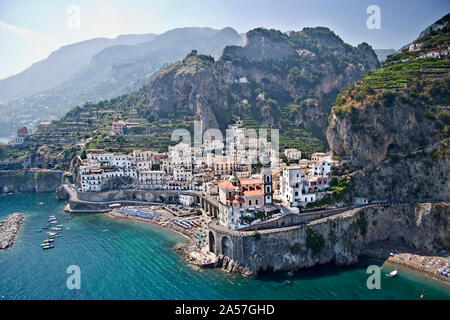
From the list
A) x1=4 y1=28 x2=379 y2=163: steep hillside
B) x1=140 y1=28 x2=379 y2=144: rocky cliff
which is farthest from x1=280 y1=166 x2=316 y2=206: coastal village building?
x1=140 y1=28 x2=379 y2=144: rocky cliff

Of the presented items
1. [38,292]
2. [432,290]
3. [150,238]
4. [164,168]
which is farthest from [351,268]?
[164,168]

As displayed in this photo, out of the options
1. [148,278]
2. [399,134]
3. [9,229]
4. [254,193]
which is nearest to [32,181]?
[9,229]

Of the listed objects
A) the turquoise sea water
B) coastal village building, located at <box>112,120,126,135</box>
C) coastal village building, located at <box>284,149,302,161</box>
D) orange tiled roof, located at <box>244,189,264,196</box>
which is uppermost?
coastal village building, located at <box>112,120,126,135</box>

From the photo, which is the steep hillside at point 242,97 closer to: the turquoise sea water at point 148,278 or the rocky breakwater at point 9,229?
the rocky breakwater at point 9,229

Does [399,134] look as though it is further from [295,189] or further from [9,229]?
[9,229]

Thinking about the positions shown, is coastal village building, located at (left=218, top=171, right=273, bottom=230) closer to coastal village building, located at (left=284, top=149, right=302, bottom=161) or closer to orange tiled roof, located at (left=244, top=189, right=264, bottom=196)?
orange tiled roof, located at (left=244, top=189, right=264, bottom=196)
